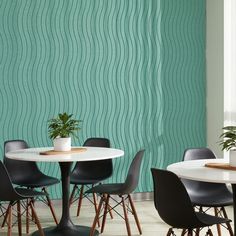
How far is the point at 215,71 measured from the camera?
265 inches

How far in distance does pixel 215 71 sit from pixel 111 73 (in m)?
1.33

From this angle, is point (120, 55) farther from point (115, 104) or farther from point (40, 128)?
point (40, 128)

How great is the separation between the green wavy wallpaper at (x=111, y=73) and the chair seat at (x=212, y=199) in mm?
→ 2488

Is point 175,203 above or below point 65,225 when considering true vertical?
above

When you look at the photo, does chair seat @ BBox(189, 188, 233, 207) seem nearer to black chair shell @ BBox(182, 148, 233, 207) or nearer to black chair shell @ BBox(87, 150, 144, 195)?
black chair shell @ BBox(182, 148, 233, 207)

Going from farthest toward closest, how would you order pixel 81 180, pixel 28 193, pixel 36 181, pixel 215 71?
pixel 215 71, pixel 81 180, pixel 36 181, pixel 28 193

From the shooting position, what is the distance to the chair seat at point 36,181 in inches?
206

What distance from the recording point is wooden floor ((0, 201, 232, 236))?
5164mm

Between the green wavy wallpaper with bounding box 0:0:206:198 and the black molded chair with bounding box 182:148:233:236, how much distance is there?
2156 millimetres

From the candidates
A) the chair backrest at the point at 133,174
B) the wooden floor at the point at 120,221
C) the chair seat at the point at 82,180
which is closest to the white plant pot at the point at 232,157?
the chair backrest at the point at 133,174

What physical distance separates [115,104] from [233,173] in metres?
3.28

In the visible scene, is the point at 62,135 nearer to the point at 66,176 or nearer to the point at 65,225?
the point at 66,176

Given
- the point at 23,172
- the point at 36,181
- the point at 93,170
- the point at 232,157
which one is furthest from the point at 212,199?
the point at 23,172

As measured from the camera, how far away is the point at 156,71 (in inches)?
265
